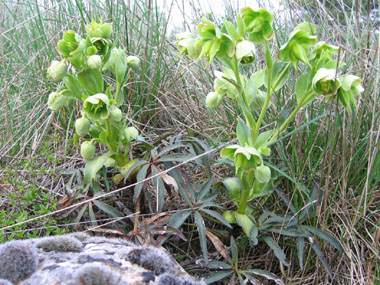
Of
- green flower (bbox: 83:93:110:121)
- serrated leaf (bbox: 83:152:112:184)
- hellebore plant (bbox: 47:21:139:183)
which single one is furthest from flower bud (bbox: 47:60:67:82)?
serrated leaf (bbox: 83:152:112:184)

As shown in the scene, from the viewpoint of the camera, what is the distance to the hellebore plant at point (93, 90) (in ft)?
4.37

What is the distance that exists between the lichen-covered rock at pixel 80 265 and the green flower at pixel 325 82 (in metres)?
0.64

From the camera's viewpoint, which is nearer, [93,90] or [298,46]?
[298,46]

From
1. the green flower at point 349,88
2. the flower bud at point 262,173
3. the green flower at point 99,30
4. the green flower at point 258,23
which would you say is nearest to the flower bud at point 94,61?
the green flower at point 99,30

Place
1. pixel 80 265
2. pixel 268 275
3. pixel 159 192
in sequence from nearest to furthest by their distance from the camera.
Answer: pixel 80 265, pixel 268 275, pixel 159 192

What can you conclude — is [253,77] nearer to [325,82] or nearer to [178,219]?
[325,82]

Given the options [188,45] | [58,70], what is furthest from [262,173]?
[58,70]

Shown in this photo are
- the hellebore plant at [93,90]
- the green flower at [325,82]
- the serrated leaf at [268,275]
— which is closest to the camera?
the green flower at [325,82]

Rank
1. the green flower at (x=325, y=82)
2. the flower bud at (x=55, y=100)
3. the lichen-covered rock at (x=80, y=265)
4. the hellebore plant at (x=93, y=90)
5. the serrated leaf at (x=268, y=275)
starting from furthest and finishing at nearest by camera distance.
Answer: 1. the flower bud at (x=55, y=100)
2. the hellebore plant at (x=93, y=90)
3. the serrated leaf at (x=268, y=275)
4. the green flower at (x=325, y=82)
5. the lichen-covered rock at (x=80, y=265)

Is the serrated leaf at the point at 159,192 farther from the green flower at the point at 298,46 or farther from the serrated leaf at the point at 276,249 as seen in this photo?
the green flower at the point at 298,46

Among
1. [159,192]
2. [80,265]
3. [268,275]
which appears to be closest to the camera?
[80,265]

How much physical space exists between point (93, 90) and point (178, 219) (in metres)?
0.53

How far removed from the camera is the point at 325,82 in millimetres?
1162

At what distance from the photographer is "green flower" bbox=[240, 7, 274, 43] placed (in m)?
1.17
